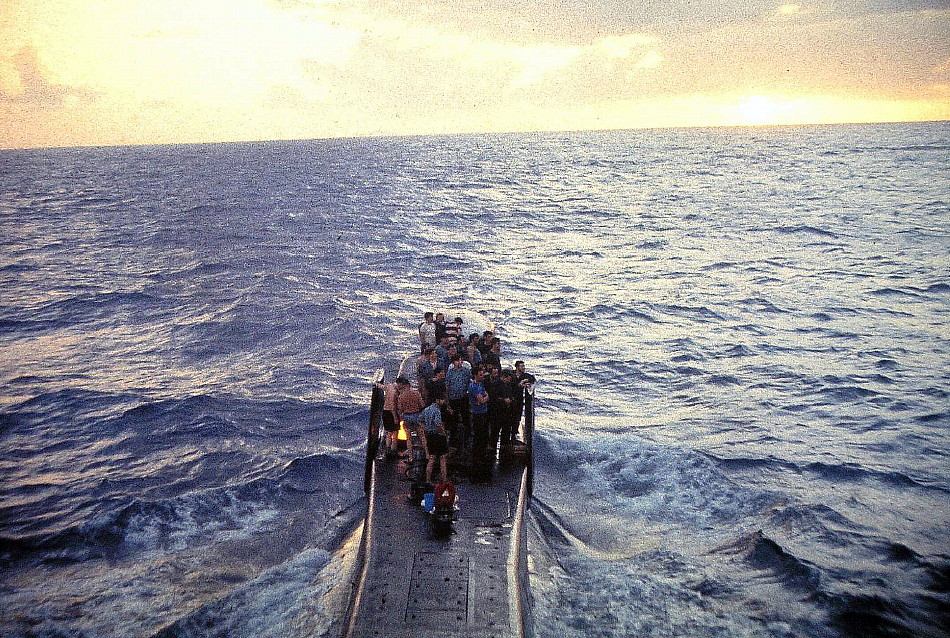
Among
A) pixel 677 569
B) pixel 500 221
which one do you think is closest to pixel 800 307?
pixel 677 569

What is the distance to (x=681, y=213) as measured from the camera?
66062mm

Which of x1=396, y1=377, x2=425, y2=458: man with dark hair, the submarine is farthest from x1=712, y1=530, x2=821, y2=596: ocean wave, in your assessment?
x1=396, y1=377, x2=425, y2=458: man with dark hair

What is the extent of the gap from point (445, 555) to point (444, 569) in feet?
1.10

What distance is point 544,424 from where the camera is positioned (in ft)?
63.2

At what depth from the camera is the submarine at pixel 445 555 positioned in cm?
866

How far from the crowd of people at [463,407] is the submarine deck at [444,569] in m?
0.94

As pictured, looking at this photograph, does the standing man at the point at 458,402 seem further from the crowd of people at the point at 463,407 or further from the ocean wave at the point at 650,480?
the ocean wave at the point at 650,480

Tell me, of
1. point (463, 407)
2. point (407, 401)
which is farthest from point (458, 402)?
point (407, 401)

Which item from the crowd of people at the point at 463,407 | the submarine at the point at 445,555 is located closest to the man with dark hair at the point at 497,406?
the crowd of people at the point at 463,407

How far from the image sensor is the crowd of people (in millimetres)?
12828

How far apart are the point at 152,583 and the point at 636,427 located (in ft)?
43.5

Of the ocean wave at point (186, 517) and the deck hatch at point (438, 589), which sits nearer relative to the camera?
the deck hatch at point (438, 589)

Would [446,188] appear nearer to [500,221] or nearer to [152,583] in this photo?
[500,221]

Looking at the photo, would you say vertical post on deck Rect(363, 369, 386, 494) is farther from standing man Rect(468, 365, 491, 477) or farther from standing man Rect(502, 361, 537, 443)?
standing man Rect(502, 361, 537, 443)
